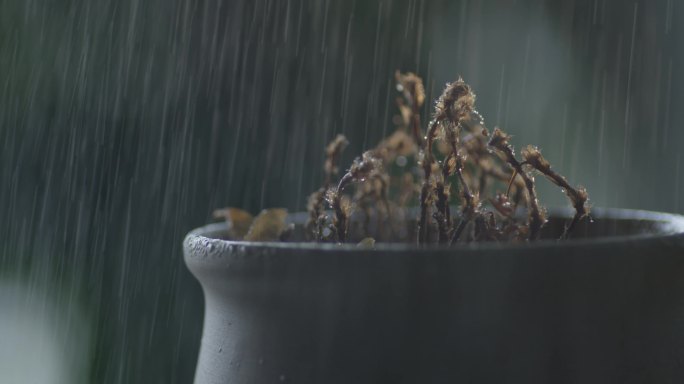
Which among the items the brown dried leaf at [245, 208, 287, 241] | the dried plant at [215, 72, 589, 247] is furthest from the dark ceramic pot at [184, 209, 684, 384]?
the brown dried leaf at [245, 208, 287, 241]

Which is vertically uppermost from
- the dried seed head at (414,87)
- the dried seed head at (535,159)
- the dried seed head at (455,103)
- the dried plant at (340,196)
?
the dried seed head at (414,87)

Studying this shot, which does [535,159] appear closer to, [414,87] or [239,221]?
[414,87]

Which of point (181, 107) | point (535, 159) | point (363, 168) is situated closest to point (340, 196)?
point (363, 168)

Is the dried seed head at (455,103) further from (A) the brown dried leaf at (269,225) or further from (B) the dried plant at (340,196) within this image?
(A) the brown dried leaf at (269,225)

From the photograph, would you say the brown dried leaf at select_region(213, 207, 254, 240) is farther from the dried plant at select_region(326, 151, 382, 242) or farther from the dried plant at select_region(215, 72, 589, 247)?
the dried plant at select_region(326, 151, 382, 242)

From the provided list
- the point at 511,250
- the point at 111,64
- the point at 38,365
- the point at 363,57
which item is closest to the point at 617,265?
the point at 511,250

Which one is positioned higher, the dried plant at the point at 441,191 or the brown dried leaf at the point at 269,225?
the dried plant at the point at 441,191

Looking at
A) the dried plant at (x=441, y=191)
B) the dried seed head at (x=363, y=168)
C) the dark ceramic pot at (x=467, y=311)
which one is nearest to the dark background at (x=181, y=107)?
the dried plant at (x=441, y=191)

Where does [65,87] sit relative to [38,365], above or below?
above

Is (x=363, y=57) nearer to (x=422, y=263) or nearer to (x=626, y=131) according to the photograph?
(x=626, y=131)
